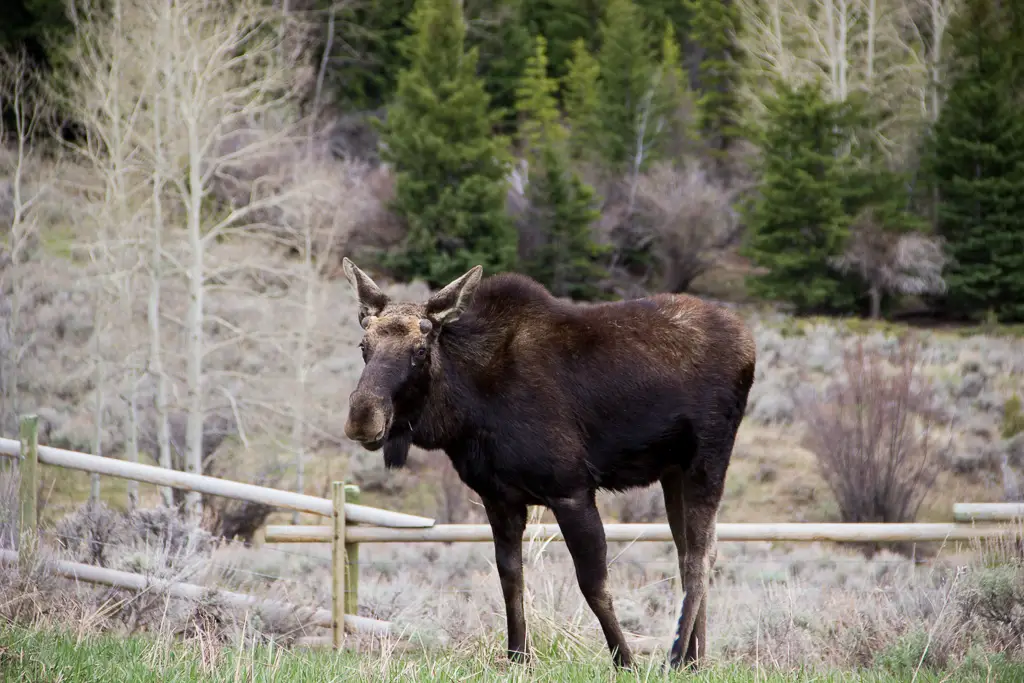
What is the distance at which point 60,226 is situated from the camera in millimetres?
30469

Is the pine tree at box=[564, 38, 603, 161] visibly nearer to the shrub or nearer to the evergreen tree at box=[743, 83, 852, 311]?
the evergreen tree at box=[743, 83, 852, 311]

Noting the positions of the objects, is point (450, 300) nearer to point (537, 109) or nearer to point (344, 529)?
point (344, 529)

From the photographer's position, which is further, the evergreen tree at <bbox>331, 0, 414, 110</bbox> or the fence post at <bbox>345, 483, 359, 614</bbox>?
the evergreen tree at <bbox>331, 0, 414, 110</bbox>

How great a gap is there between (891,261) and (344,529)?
25.6m

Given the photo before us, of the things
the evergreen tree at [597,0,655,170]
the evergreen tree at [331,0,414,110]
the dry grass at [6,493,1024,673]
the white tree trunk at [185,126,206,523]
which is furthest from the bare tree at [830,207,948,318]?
the dry grass at [6,493,1024,673]

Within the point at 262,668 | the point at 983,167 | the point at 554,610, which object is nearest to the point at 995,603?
the point at 554,610

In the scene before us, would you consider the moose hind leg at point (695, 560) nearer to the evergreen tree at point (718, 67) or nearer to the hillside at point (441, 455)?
the hillside at point (441, 455)

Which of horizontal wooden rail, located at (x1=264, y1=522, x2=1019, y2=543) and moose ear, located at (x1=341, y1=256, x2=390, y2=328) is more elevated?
moose ear, located at (x1=341, y1=256, x2=390, y2=328)

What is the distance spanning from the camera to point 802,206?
3206 centimetres

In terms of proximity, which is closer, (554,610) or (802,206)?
(554,610)

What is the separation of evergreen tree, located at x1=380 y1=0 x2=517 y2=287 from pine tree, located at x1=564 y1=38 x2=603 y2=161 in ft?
17.6

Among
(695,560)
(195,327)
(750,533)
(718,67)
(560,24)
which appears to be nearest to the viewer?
(695,560)

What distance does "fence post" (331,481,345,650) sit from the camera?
8.45 metres

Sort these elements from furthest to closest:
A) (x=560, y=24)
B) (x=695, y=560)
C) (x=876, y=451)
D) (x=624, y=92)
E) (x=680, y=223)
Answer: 1. (x=560, y=24)
2. (x=624, y=92)
3. (x=680, y=223)
4. (x=876, y=451)
5. (x=695, y=560)
